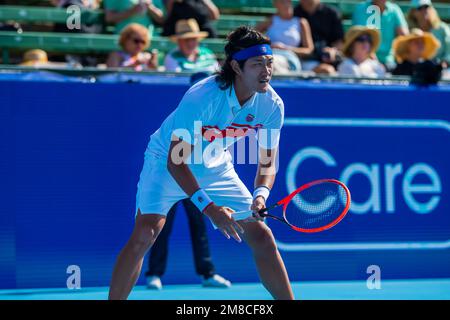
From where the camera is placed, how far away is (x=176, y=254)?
838 cm

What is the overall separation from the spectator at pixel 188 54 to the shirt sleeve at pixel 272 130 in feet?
11.2

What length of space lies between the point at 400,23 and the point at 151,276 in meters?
4.58

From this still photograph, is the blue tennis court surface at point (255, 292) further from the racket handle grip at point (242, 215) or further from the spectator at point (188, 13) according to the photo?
the spectator at point (188, 13)

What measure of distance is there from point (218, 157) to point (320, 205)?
72 centimetres

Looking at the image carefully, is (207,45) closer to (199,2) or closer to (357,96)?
(199,2)

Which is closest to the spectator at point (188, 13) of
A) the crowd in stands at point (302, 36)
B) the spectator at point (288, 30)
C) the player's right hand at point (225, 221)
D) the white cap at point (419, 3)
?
the crowd in stands at point (302, 36)

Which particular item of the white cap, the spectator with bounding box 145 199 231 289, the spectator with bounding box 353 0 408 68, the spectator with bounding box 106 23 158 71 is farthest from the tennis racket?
the white cap

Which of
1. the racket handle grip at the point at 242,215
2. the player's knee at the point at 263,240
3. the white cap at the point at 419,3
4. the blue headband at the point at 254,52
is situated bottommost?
the player's knee at the point at 263,240

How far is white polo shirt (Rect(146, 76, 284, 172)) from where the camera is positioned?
5.40 meters

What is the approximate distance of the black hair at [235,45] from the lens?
5.61m

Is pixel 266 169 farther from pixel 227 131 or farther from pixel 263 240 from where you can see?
pixel 263 240

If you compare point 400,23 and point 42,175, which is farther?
point 400,23

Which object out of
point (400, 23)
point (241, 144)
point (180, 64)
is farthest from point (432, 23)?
point (241, 144)

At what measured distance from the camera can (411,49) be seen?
9.96 m
